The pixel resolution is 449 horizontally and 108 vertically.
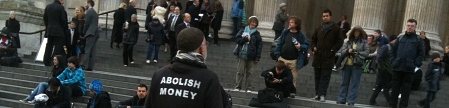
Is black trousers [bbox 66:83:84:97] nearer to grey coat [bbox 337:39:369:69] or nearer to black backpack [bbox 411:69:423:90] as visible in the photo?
grey coat [bbox 337:39:369:69]

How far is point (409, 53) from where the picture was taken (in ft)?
36.8

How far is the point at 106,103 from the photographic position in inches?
448

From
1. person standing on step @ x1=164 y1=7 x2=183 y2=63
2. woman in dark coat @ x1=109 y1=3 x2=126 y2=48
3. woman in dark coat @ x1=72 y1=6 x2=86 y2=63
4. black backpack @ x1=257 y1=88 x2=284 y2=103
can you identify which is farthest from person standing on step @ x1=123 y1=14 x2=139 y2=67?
black backpack @ x1=257 y1=88 x2=284 y2=103

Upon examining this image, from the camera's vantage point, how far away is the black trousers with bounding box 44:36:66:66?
1498 centimetres

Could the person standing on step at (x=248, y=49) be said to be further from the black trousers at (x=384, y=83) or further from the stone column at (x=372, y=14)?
the stone column at (x=372, y=14)

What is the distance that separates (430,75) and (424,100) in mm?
486

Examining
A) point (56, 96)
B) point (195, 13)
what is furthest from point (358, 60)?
point (195, 13)

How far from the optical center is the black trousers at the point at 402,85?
37.4 ft

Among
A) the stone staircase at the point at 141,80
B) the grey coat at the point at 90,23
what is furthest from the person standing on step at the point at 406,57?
the grey coat at the point at 90,23

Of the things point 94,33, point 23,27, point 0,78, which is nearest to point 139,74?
point 94,33

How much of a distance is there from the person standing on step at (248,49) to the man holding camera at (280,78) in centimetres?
104

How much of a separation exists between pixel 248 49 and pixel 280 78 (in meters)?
1.18

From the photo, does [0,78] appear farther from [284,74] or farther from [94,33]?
[284,74]

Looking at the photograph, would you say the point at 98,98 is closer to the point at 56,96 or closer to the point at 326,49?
the point at 56,96
